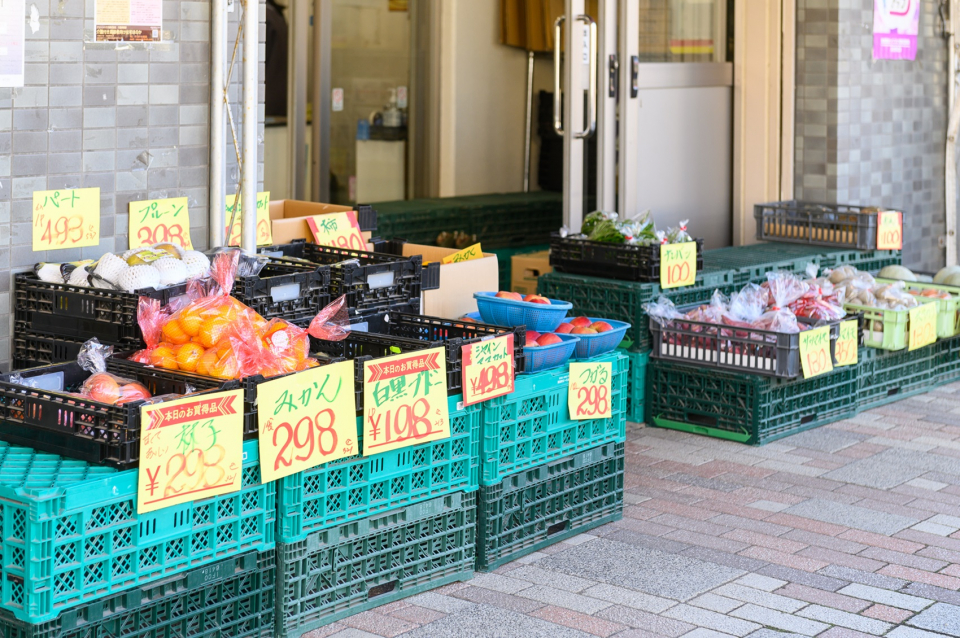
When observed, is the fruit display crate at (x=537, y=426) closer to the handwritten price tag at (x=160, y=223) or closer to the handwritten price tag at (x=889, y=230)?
the handwritten price tag at (x=160, y=223)

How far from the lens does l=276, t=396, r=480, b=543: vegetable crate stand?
141 inches

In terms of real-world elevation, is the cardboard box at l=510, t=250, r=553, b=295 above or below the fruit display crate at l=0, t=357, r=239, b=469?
above

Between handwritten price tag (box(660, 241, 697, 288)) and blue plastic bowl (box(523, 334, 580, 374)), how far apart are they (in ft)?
6.11

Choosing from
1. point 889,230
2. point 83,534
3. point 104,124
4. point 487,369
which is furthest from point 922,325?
point 83,534

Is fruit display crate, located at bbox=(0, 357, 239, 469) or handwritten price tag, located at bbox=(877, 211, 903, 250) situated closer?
fruit display crate, located at bbox=(0, 357, 239, 469)

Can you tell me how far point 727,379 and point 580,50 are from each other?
8.37ft

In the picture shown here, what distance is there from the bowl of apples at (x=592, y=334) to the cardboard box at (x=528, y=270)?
293 centimetres

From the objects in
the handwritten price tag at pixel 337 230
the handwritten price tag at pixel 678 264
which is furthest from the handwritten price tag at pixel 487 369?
the handwritten price tag at pixel 678 264

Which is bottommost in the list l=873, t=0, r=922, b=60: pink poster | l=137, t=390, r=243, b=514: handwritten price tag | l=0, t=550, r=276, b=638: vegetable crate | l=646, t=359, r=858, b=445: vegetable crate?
l=0, t=550, r=276, b=638: vegetable crate

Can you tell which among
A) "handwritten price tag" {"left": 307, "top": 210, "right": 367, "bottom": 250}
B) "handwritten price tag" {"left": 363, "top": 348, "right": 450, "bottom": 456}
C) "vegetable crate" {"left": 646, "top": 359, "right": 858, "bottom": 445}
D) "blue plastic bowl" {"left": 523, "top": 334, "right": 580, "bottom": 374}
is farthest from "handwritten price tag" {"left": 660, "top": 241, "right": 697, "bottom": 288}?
"handwritten price tag" {"left": 363, "top": 348, "right": 450, "bottom": 456}

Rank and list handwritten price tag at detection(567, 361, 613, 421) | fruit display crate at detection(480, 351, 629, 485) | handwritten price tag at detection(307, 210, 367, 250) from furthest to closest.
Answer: handwritten price tag at detection(307, 210, 367, 250)
handwritten price tag at detection(567, 361, 613, 421)
fruit display crate at detection(480, 351, 629, 485)

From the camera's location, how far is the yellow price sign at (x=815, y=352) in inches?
232

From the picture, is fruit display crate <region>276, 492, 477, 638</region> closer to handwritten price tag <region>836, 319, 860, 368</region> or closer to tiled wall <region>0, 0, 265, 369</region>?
tiled wall <region>0, 0, 265, 369</region>

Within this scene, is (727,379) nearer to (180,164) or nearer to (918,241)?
(180,164)
